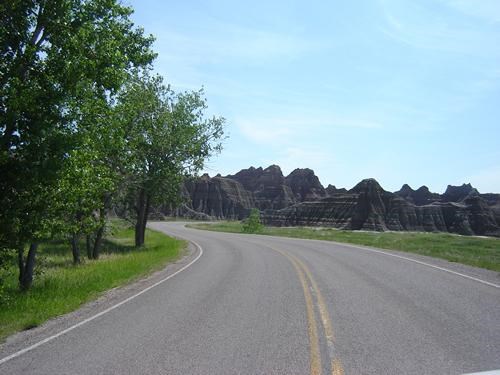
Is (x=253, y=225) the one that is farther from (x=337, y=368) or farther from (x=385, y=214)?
(x=385, y=214)

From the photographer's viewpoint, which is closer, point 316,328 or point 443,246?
point 316,328

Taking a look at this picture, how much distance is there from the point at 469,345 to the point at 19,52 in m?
11.1

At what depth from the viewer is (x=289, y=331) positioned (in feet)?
25.0

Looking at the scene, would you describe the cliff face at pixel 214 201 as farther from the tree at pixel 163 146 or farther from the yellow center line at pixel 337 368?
the yellow center line at pixel 337 368

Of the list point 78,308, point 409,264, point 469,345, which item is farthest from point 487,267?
point 78,308

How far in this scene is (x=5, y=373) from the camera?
19.0ft

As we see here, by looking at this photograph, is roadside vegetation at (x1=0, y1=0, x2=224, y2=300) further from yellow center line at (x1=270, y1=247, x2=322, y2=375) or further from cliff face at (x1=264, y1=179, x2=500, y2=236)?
cliff face at (x1=264, y1=179, x2=500, y2=236)

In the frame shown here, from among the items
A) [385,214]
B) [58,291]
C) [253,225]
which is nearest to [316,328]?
[58,291]

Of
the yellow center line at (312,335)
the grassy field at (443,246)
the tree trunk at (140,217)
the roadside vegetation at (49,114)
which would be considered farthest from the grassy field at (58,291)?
the grassy field at (443,246)

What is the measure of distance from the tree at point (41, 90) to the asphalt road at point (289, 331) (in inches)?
127

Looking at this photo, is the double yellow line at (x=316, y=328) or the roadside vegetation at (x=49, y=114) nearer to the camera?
the double yellow line at (x=316, y=328)

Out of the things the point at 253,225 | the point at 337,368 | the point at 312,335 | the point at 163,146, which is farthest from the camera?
the point at 253,225

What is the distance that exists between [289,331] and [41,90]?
7473 mm

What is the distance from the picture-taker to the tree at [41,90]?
991cm
